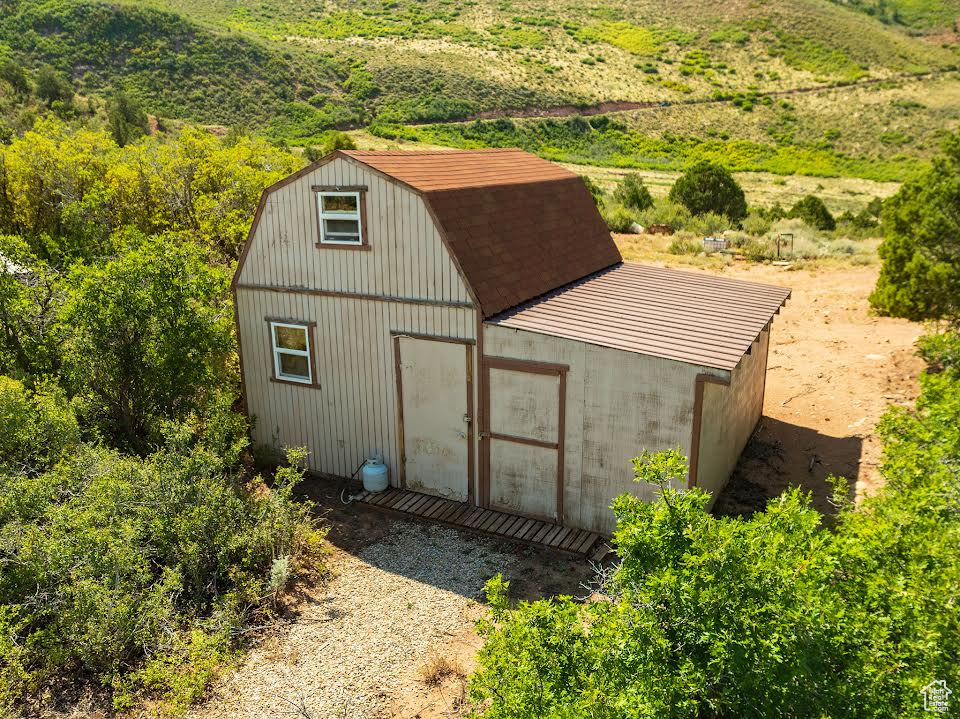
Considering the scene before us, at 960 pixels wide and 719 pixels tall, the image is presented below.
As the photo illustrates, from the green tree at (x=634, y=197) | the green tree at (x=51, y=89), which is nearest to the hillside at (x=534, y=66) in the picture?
the green tree at (x=51, y=89)

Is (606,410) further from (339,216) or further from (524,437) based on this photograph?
(339,216)

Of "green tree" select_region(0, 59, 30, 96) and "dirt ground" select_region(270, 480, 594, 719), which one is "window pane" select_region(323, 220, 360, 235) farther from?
"green tree" select_region(0, 59, 30, 96)

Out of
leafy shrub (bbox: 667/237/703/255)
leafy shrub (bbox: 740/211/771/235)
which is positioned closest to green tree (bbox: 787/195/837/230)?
leafy shrub (bbox: 740/211/771/235)

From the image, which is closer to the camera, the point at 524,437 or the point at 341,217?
the point at 524,437

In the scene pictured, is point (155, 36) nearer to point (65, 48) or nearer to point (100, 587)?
point (65, 48)

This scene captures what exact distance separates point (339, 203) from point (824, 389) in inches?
399

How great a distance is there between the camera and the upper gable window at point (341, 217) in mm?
10148

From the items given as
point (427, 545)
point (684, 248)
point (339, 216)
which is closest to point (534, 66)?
point (684, 248)

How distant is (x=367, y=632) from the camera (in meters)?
7.91

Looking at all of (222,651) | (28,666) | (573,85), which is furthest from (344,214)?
(573,85)

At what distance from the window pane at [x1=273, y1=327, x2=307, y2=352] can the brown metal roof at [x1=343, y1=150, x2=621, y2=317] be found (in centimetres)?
284

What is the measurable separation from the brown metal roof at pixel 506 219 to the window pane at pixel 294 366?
327 centimetres

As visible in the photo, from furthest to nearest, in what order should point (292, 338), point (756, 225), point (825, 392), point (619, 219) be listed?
point (619, 219)
point (756, 225)
point (825, 392)
point (292, 338)

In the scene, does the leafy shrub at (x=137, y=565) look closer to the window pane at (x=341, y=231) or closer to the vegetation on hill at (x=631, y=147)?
the window pane at (x=341, y=231)
